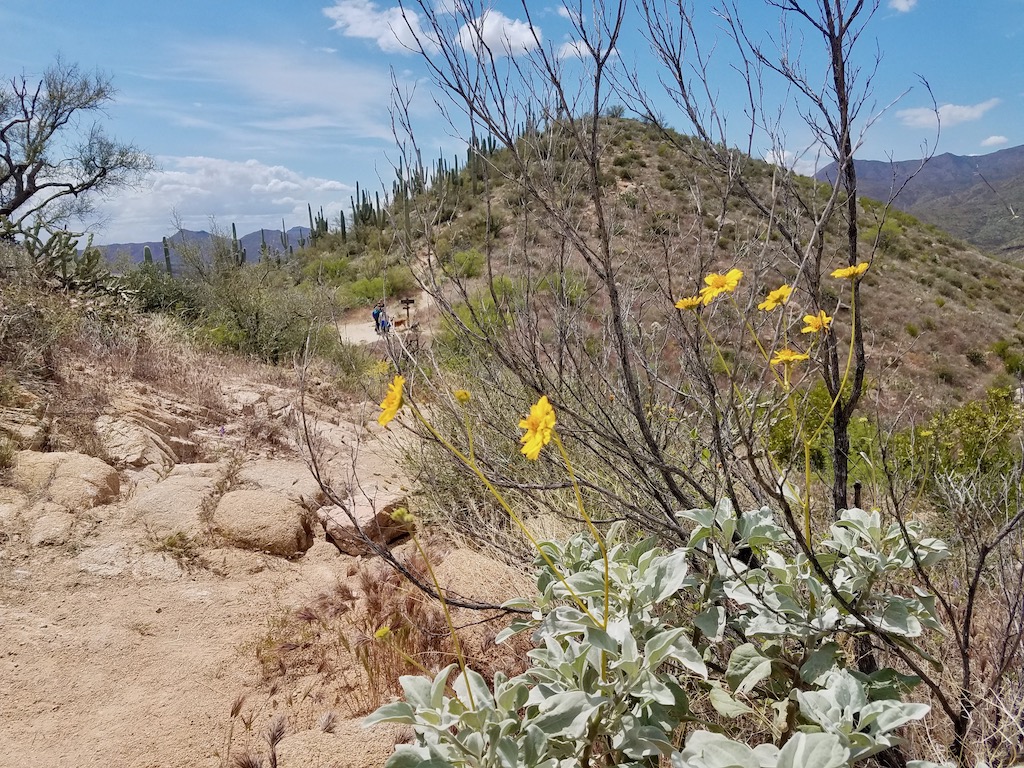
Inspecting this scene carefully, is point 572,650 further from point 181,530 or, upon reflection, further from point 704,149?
point 181,530

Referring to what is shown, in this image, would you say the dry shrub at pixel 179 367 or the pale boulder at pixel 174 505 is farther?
the dry shrub at pixel 179 367

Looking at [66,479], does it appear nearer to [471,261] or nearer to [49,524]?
[49,524]

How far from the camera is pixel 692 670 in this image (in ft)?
4.59

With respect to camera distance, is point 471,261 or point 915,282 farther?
point 915,282

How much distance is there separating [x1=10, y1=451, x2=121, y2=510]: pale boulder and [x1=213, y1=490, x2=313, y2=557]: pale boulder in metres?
0.71

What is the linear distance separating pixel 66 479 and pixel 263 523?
1.25m

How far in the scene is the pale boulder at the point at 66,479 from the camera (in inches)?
154

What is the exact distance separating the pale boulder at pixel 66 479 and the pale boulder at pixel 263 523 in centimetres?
71

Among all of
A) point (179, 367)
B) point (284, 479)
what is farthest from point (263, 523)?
point (179, 367)

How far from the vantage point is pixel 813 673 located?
1.32 m

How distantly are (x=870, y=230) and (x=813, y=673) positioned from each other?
894 inches

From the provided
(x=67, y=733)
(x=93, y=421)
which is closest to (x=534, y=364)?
(x=67, y=733)

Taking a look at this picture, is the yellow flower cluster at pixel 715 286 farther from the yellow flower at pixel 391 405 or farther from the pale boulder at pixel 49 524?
the pale boulder at pixel 49 524

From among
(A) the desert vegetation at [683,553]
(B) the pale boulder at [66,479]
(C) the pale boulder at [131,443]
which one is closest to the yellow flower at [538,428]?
(A) the desert vegetation at [683,553]
